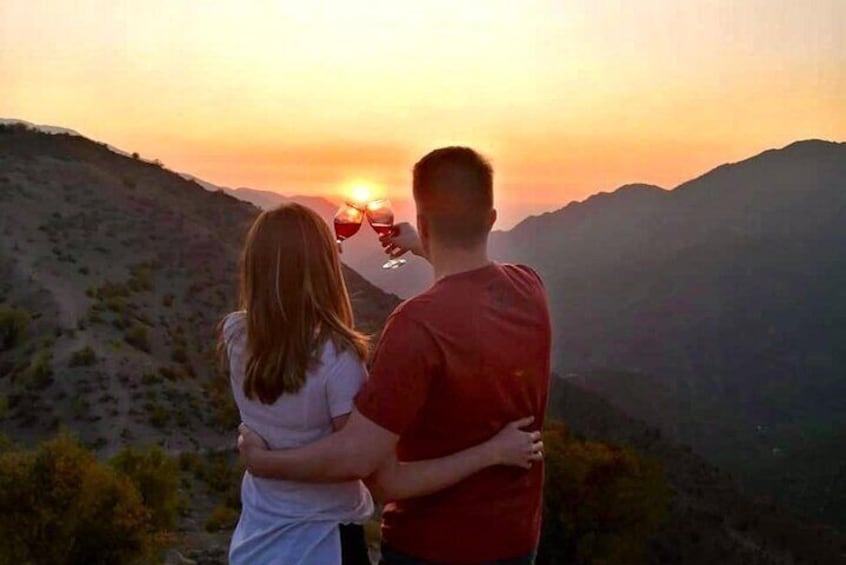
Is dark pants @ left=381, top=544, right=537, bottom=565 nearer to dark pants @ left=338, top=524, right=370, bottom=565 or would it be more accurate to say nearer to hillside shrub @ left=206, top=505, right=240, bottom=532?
dark pants @ left=338, top=524, right=370, bottom=565

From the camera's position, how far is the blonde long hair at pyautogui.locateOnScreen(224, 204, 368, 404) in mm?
2641

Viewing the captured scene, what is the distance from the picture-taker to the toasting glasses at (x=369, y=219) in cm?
359

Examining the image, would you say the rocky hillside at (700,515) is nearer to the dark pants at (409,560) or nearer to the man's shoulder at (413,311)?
the dark pants at (409,560)

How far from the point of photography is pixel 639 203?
184375 mm

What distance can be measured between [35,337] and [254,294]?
23910mm

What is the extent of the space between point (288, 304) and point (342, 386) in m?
0.25

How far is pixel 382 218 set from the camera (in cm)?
363

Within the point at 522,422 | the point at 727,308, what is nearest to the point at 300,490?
the point at 522,422

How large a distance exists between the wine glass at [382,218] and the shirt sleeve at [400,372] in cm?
112

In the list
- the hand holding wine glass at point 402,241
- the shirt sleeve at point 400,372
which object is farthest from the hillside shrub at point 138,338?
the shirt sleeve at point 400,372

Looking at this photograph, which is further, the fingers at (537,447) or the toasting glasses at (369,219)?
the toasting glasses at (369,219)

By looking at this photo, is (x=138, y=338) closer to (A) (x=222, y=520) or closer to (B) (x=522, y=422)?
(A) (x=222, y=520)

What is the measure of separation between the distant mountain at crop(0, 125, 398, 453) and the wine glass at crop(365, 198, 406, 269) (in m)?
7.00

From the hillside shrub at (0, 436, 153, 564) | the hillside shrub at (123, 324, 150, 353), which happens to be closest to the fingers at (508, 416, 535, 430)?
the hillside shrub at (0, 436, 153, 564)
